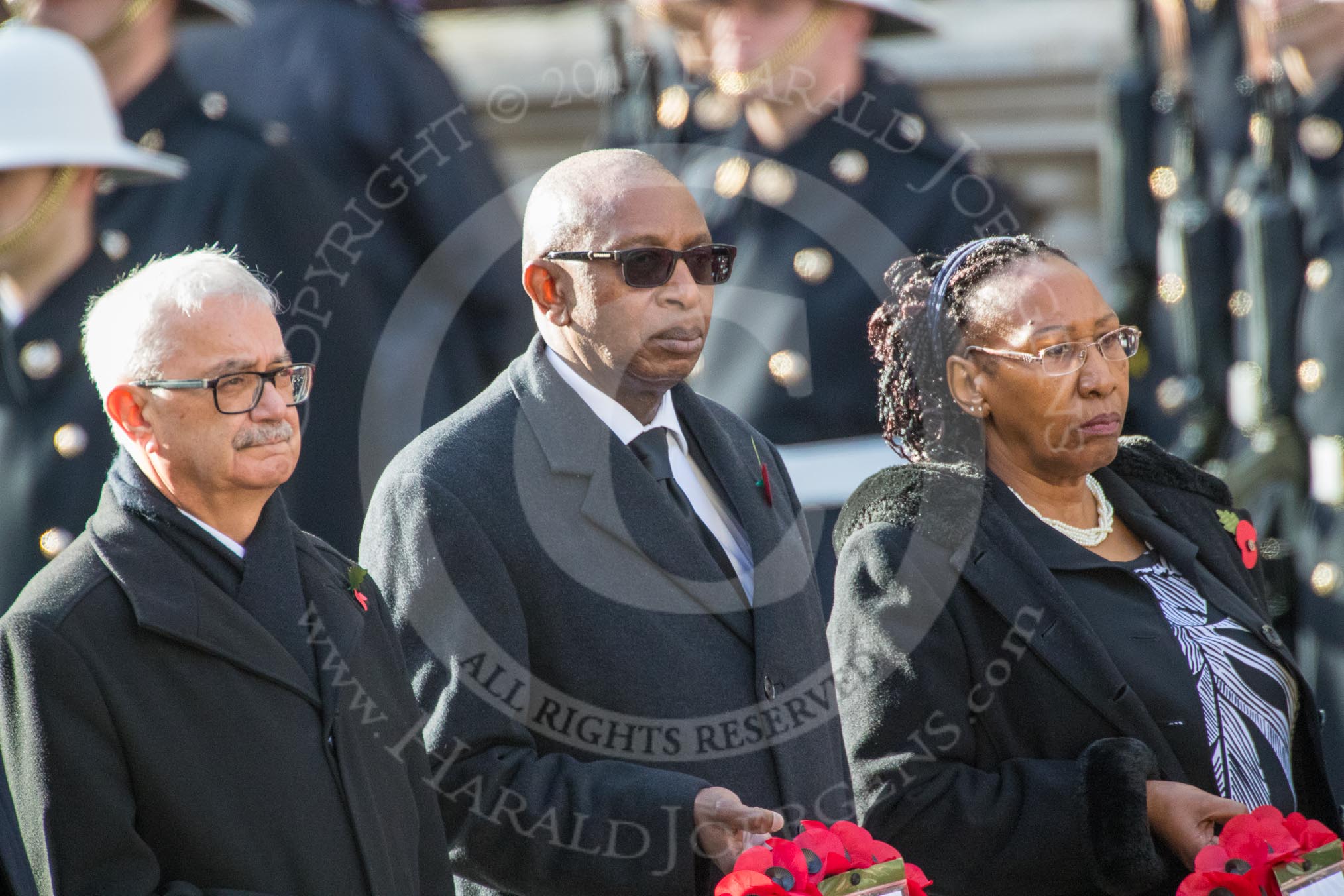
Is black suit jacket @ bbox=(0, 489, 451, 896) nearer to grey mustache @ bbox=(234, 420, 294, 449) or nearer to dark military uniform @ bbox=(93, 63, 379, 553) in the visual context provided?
grey mustache @ bbox=(234, 420, 294, 449)

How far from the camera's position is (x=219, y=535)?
7.47ft

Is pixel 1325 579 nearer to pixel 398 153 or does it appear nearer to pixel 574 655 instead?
pixel 398 153

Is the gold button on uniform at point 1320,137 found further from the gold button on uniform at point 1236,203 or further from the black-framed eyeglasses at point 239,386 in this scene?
the black-framed eyeglasses at point 239,386

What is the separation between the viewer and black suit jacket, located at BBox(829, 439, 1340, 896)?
2.43m

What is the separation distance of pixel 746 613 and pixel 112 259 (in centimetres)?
192

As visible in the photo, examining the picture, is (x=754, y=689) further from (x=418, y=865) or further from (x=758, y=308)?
(x=758, y=308)

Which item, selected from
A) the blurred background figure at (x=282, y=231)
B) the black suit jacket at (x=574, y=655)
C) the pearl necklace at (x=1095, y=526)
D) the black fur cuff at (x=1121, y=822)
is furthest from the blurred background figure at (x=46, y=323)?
the black fur cuff at (x=1121, y=822)

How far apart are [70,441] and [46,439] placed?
6 centimetres

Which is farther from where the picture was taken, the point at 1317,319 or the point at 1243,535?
the point at 1317,319

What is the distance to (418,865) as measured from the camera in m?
2.37

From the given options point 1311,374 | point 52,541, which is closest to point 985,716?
point 52,541

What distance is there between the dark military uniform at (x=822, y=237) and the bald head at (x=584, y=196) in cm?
129

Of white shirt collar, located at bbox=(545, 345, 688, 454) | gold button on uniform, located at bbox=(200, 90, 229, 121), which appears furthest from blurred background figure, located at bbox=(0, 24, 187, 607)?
white shirt collar, located at bbox=(545, 345, 688, 454)

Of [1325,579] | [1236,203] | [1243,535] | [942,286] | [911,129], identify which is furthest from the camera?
[1236,203]
